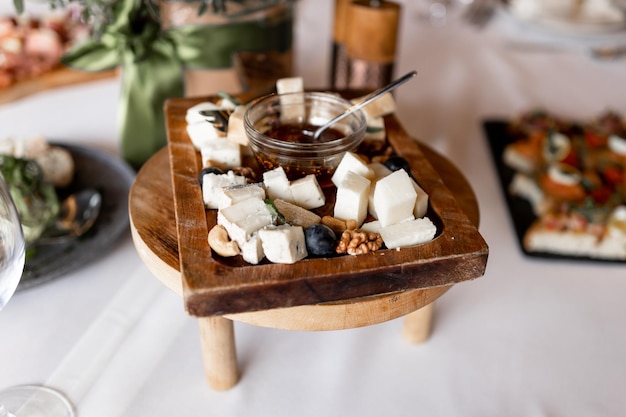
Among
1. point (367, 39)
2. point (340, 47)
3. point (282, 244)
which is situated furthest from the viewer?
point (340, 47)

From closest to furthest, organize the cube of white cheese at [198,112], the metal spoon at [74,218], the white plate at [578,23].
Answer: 1. the cube of white cheese at [198,112]
2. the metal spoon at [74,218]
3. the white plate at [578,23]

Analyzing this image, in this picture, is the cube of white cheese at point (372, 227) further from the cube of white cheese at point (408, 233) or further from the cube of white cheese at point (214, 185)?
the cube of white cheese at point (214, 185)

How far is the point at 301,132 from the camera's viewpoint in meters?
0.83

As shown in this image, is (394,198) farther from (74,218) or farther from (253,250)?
(74,218)

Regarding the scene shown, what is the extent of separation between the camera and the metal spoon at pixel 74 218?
928 mm

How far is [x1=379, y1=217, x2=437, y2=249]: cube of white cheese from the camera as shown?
2.09 ft

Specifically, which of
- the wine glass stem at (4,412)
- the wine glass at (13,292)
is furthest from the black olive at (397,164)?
the wine glass stem at (4,412)

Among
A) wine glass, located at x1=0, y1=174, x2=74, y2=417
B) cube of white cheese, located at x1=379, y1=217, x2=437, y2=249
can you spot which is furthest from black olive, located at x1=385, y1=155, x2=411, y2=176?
wine glass, located at x1=0, y1=174, x2=74, y2=417

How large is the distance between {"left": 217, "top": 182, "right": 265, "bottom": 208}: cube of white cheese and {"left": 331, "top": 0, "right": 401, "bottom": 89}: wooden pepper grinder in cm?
58

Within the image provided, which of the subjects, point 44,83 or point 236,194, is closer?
point 236,194

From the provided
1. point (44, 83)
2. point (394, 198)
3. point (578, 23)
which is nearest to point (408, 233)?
point (394, 198)

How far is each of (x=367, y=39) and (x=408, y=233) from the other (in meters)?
0.62

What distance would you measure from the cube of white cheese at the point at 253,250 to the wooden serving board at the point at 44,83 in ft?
2.67

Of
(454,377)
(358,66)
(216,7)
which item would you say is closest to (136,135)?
(216,7)
